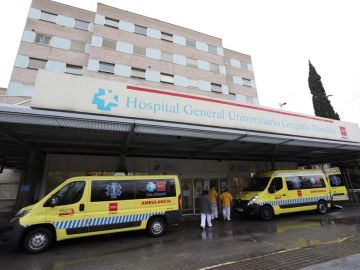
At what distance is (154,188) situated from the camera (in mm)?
8820

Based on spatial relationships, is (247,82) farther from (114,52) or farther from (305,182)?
(305,182)

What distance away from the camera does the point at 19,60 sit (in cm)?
1942

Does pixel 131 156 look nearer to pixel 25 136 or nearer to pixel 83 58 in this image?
pixel 25 136

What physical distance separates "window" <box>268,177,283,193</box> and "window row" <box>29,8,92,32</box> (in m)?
23.2

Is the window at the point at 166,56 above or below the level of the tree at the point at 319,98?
above

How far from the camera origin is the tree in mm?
27797

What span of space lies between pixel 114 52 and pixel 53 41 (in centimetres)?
587

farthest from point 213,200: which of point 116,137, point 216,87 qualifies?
point 216,87

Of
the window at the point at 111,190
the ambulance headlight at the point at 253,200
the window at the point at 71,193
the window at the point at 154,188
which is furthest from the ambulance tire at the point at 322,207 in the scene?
the window at the point at 71,193

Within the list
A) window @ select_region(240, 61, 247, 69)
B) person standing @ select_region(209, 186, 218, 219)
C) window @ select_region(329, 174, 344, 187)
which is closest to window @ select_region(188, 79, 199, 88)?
window @ select_region(240, 61, 247, 69)

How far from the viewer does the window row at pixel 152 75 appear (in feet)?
68.3

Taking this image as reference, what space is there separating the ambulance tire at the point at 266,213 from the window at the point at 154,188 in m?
5.16

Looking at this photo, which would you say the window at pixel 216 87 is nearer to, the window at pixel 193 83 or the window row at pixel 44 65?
the window at pixel 193 83

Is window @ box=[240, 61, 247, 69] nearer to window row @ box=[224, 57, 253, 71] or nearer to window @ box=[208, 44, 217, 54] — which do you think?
window row @ box=[224, 57, 253, 71]
